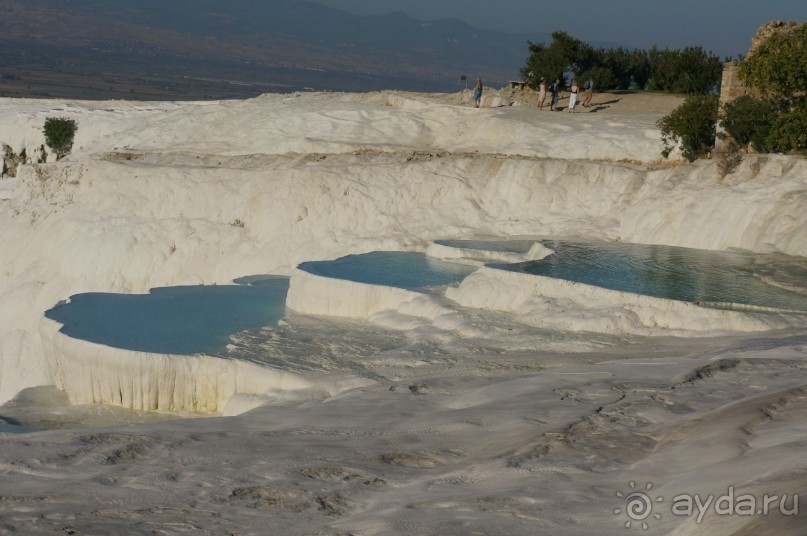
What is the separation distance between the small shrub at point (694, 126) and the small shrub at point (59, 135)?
14.1 metres

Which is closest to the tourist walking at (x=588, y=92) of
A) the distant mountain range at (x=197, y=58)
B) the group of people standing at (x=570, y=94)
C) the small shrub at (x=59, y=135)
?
the group of people standing at (x=570, y=94)

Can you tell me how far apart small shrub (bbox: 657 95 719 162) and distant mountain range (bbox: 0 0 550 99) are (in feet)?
187

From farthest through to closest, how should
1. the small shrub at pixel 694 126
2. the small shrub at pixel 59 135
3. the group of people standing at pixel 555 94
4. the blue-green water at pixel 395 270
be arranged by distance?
1. the small shrub at pixel 59 135
2. the group of people standing at pixel 555 94
3. the small shrub at pixel 694 126
4. the blue-green water at pixel 395 270

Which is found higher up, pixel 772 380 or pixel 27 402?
pixel 772 380

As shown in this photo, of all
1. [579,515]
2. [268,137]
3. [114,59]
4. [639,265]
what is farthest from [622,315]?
[114,59]

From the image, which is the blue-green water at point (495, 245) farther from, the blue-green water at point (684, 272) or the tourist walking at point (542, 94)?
Result: the tourist walking at point (542, 94)

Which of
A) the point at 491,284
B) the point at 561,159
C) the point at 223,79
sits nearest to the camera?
the point at 491,284

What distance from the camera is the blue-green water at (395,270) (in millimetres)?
15203

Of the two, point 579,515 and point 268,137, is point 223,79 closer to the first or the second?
point 268,137

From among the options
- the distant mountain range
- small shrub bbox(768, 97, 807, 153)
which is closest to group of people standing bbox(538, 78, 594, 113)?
small shrub bbox(768, 97, 807, 153)

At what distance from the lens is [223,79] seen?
11538 centimetres

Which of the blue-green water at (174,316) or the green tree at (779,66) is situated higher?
the green tree at (779,66)

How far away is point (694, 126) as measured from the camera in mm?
19875

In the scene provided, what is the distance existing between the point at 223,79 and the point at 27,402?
345ft
